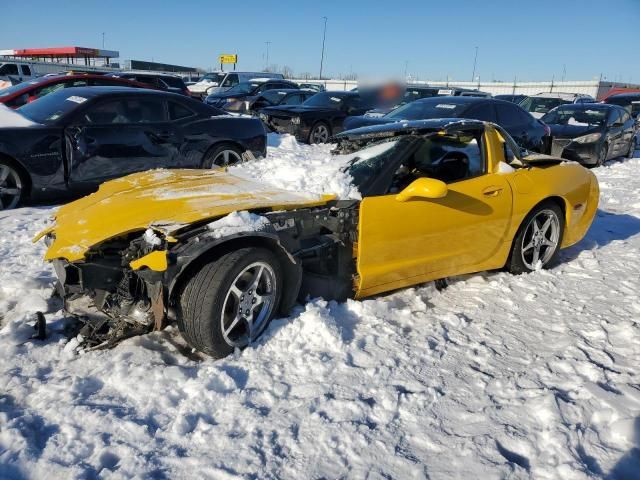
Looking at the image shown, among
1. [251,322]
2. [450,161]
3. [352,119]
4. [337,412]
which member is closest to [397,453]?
[337,412]

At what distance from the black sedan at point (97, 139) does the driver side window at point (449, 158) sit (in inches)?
151

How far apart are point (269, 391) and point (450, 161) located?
246 centimetres

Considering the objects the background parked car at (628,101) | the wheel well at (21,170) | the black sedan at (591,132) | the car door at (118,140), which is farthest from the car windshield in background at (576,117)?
the wheel well at (21,170)

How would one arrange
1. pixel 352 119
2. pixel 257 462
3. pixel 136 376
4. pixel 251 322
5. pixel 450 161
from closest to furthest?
pixel 257 462 < pixel 136 376 < pixel 251 322 < pixel 450 161 < pixel 352 119

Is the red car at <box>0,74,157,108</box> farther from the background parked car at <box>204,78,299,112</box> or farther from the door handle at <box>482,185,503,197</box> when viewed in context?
the door handle at <box>482,185,503,197</box>

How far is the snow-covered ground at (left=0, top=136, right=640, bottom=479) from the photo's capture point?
7.49ft

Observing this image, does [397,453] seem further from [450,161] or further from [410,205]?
[450,161]

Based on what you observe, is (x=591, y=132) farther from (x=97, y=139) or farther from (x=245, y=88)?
(x=245, y=88)

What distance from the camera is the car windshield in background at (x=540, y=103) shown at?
601 inches

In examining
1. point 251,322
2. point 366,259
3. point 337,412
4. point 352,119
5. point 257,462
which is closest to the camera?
point 257,462

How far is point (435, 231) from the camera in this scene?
149 inches

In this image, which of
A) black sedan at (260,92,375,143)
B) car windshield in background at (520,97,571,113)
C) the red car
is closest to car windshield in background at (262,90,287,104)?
black sedan at (260,92,375,143)

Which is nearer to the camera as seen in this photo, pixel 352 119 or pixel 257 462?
pixel 257 462

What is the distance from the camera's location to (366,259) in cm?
349
